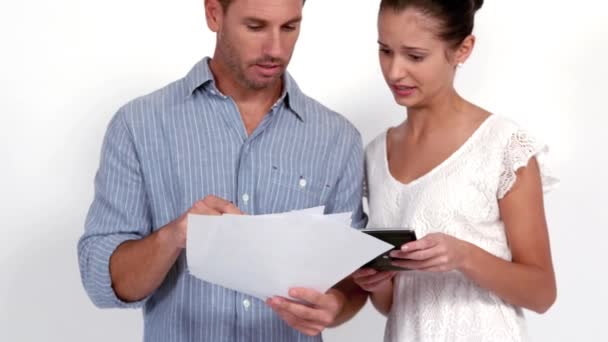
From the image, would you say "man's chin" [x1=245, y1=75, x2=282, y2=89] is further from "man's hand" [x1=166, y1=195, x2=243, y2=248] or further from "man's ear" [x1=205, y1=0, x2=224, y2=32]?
"man's hand" [x1=166, y1=195, x2=243, y2=248]

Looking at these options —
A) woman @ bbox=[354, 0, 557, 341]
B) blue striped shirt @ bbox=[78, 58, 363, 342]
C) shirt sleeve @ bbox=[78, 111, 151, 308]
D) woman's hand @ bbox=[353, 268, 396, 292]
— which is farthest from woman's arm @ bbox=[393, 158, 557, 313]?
shirt sleeve @ bbox=[78, 111, 151, 308]

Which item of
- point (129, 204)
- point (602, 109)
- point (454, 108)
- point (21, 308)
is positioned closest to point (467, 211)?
point (454, 108)

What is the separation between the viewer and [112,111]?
3.37 metres

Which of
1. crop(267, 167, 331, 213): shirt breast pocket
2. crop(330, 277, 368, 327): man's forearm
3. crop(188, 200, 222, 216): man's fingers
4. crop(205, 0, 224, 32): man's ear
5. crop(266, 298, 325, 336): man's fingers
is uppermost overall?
crop(205, 0, 224, 32): man's ear

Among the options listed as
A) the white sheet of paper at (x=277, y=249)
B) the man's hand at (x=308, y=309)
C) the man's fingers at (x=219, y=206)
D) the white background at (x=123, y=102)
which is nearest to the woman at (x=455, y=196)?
the man's hand at (x=308, y=309)

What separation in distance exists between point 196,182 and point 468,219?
0.65m

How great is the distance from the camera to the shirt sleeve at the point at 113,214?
2.31 meters

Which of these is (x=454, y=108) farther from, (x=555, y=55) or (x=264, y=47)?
(x=555, y=55)

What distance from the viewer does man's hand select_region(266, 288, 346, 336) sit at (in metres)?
2.07

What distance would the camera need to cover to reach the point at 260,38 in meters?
2.43

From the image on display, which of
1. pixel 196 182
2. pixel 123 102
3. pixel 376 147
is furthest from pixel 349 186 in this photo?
pixel 123 102

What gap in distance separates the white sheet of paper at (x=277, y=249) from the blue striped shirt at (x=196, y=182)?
329 mm

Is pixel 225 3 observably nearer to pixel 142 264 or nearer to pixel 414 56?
pixel 414 56

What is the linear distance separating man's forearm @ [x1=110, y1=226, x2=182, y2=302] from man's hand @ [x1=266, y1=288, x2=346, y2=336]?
26cm
